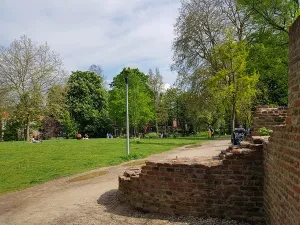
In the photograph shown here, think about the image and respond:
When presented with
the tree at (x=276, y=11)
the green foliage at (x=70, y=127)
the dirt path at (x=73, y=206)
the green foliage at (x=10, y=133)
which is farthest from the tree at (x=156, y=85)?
the dirt path at (x=73, y=206)

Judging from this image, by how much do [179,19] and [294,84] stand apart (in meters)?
27.6

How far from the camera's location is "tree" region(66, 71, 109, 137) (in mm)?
52062

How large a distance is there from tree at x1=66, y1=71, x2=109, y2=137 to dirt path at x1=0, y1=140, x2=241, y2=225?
41850 mm

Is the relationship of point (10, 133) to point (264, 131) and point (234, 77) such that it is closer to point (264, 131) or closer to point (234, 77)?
point (234, 77)

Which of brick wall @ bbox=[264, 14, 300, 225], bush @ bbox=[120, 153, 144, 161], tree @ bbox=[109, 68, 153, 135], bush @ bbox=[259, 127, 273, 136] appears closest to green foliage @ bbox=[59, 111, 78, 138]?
Result: tree @ bbox=[109, 68, 153, 135]

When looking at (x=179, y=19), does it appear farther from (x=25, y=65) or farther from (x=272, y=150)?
(x=272, y=150)

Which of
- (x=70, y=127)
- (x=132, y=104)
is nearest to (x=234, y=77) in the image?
(x=132, y=104)

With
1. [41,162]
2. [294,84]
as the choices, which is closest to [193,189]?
[294,84]

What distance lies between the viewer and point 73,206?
7629 millimetres

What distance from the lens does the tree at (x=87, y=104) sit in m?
52.1

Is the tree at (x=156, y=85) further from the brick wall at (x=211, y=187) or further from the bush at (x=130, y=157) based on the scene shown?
the brick wall at (x=211, y=187)

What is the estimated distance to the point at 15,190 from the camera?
1055cm

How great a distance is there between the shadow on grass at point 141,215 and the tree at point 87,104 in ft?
147

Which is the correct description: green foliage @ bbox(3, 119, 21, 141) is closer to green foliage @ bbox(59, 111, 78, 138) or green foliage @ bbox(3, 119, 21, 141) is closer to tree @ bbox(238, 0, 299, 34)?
green foliage @ bbox(59, 111, 78, 138)
